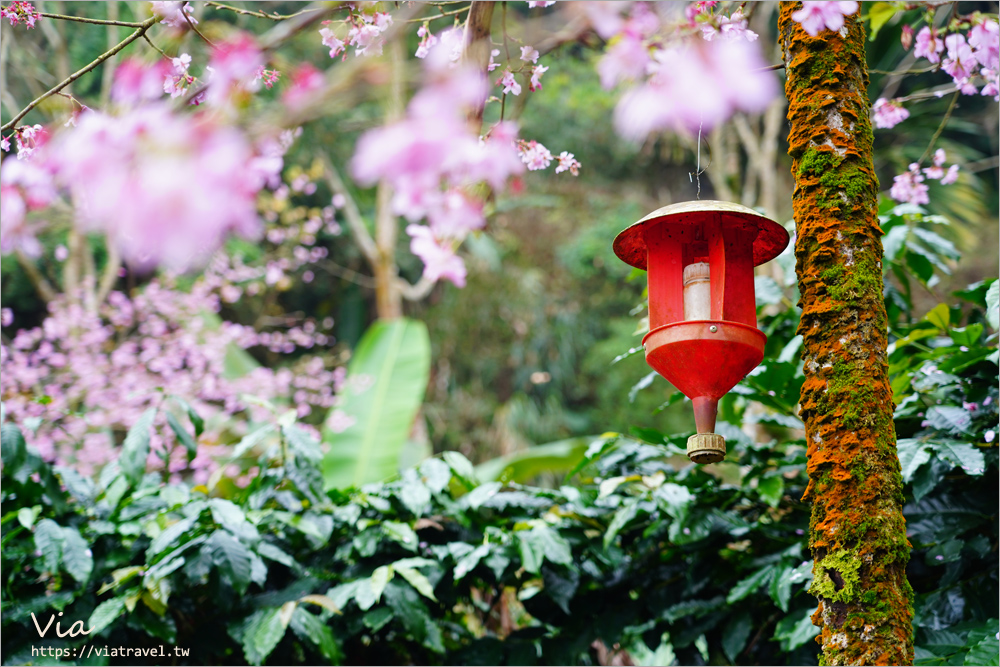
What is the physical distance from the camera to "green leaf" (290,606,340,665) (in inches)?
80.1

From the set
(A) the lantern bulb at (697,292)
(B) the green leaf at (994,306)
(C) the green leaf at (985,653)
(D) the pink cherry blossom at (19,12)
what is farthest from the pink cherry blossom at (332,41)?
(C) the green leaf at (985,653)

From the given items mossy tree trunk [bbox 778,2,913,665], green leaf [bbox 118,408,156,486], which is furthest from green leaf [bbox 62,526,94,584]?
mossy tree trunk [bbox 778,2,913,665]

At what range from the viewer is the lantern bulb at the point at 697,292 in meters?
1.51

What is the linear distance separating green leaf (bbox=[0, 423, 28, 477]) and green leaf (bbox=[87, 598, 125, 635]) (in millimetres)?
447

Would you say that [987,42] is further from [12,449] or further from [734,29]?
[12,449]

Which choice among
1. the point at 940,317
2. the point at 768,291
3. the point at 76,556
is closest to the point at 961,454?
the point at 940,317

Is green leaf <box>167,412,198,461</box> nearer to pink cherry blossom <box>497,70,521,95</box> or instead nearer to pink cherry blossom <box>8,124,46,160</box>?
pink cherry blossom <box>8,124,46,160</box>

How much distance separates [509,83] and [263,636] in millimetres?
1498

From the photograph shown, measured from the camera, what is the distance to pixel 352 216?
7.47 m

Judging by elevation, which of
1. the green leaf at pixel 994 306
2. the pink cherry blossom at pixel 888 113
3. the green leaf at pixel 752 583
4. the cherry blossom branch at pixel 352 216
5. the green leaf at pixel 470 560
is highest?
the cherry blossom branch at pixel 352 216

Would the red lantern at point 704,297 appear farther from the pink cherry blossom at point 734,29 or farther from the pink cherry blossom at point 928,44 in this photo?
the pink cherry blossom at point 928,44

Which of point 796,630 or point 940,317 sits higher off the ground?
point 940,317

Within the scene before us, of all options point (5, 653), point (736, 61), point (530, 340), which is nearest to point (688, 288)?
point (736, 61)

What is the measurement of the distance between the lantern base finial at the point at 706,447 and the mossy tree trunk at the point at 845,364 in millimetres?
155
